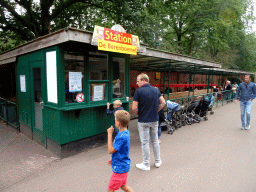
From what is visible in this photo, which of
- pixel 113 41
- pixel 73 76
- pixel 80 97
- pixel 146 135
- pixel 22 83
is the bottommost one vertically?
pixel 146 135

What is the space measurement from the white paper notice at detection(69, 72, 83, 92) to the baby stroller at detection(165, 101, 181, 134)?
3.31 meters

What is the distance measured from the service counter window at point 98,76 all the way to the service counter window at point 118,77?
0.30 metres

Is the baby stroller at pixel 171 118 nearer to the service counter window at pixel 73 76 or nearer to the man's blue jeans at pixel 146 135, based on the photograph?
the man's blue jeans at pixel 146 135

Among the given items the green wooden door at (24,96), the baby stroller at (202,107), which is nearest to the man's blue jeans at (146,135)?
Result: the green wooden door at (24,96)

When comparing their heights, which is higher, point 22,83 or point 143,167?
point 22,83

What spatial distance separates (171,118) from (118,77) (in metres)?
2.68

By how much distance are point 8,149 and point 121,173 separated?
4.17m

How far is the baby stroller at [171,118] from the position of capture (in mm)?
6223

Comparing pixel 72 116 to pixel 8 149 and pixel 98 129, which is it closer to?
pixel 98 129

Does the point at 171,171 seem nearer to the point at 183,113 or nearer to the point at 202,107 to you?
the point at 183,113

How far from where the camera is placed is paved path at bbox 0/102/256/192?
3148mm

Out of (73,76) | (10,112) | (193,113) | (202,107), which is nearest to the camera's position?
(73,76)

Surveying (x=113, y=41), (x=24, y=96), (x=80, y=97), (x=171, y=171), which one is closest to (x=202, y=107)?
(x=171, y=171)

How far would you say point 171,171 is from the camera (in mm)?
3652
